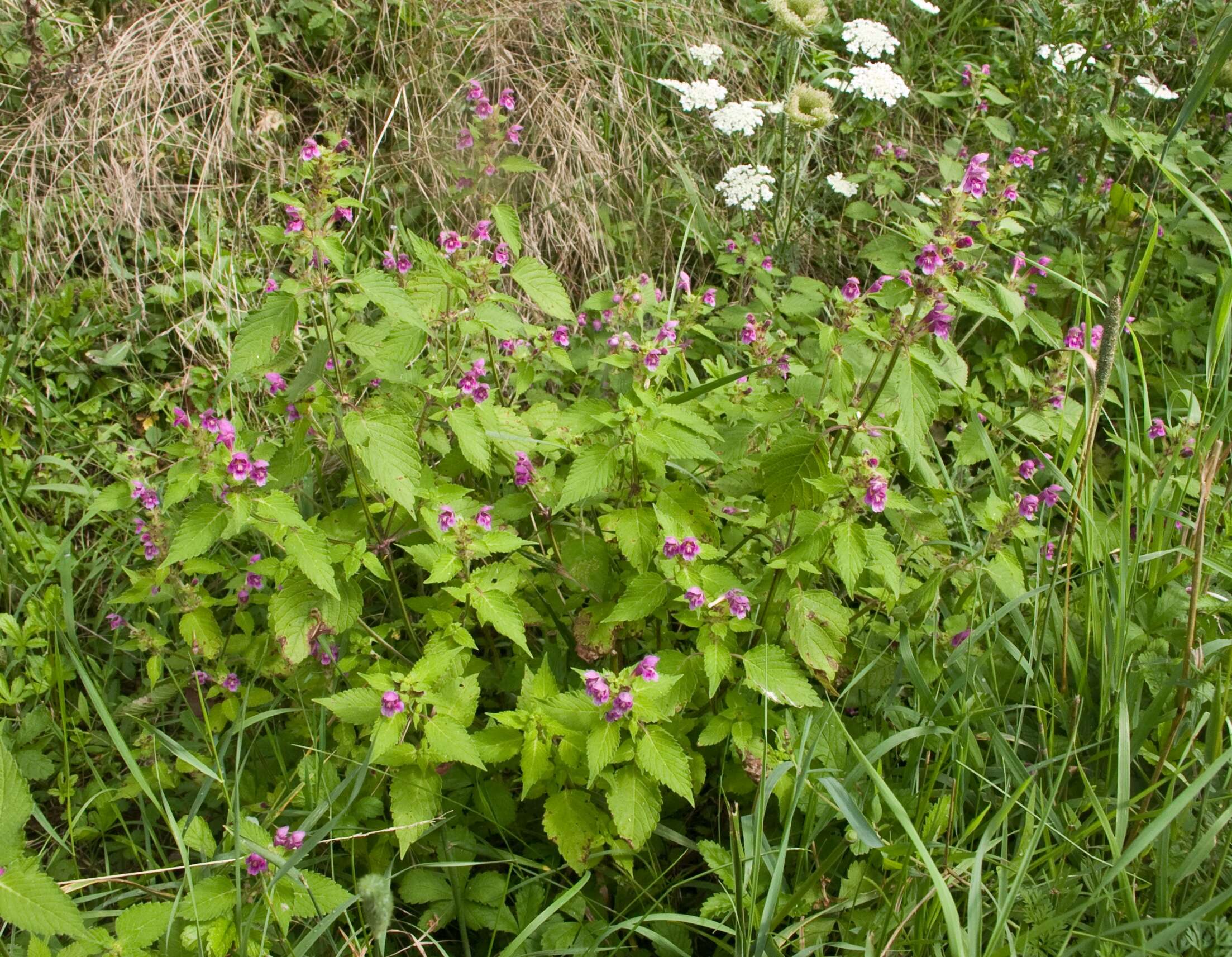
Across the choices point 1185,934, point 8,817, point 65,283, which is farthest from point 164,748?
point 1185,934

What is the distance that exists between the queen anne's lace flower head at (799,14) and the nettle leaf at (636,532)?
83.0 inches

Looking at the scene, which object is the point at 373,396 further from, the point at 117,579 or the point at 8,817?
the point at 117,579

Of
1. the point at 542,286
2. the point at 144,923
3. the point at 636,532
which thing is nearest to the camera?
the point at 144,923

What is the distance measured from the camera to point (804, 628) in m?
1.86

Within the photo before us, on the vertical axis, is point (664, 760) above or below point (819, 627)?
below

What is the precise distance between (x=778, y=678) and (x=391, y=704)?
29.1 inches

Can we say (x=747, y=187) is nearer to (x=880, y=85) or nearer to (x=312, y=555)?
(x=880, y=85)

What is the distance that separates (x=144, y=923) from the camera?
5.21 ft

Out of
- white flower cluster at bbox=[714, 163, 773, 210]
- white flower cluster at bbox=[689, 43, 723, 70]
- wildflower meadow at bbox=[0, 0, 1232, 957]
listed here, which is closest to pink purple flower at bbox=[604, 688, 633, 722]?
wildflower meadow at bbox=[0, 0, 1232, 957]

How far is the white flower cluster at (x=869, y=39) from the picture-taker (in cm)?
342

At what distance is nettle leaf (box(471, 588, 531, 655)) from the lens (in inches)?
71.6

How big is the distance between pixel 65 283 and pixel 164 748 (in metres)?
1.94

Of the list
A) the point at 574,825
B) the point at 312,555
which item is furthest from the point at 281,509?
the point at 574,825

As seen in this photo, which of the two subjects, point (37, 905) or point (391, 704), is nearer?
point (37, 905)
